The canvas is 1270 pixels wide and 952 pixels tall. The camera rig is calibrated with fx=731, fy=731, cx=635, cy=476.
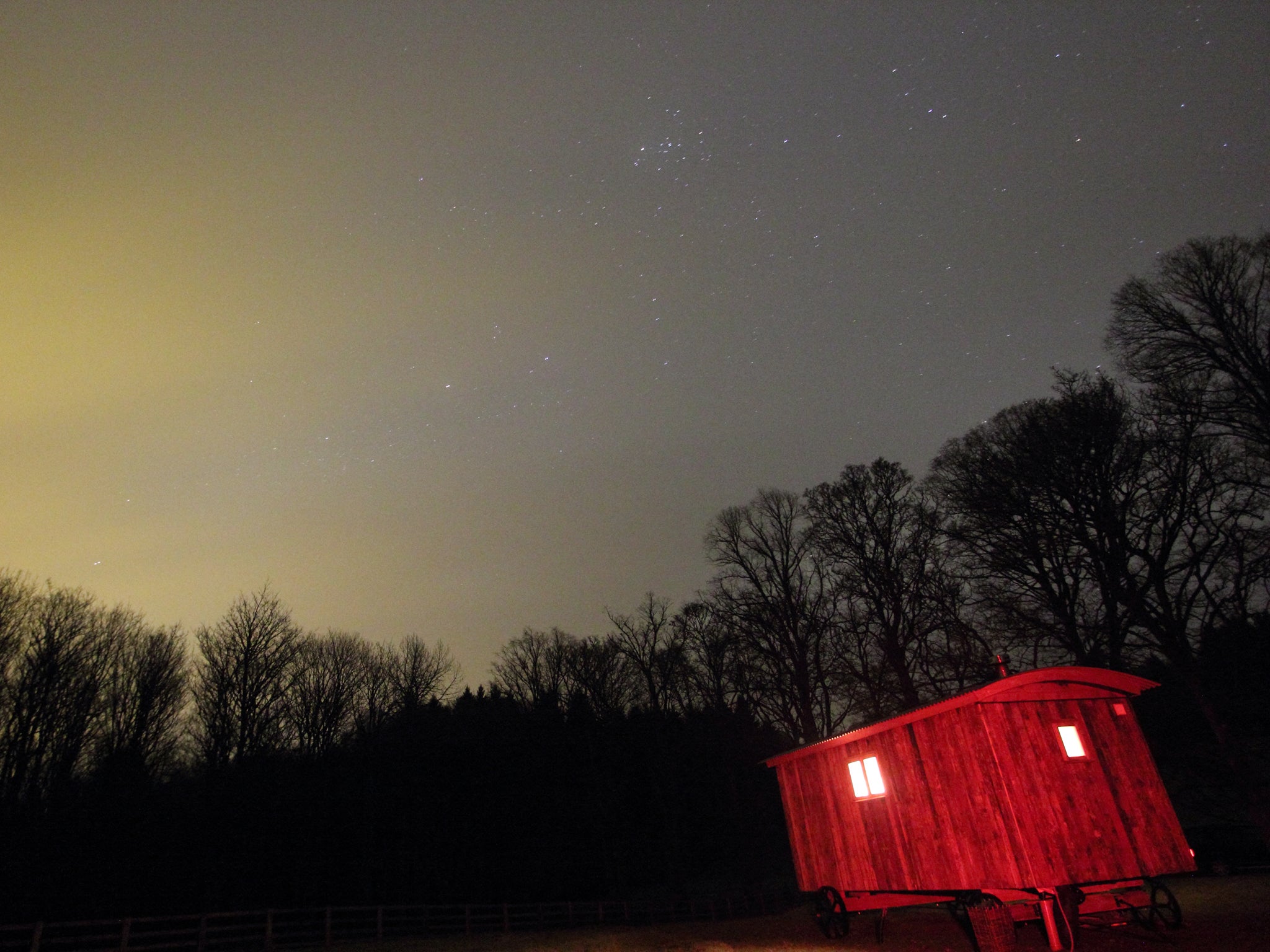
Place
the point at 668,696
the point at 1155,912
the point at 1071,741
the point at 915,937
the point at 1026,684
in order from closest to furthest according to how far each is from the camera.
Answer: the point at 1026,684 < the point at 1155,912 < the point at 1071,741 < the point at 915,937 < the point at 668,696

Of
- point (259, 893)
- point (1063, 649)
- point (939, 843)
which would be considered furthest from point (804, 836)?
point (259, 893)

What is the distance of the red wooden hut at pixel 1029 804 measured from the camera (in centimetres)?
1130

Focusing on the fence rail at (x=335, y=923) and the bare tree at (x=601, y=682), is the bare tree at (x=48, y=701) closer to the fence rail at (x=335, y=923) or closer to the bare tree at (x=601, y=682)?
the fence rail at (x=335, y=923)

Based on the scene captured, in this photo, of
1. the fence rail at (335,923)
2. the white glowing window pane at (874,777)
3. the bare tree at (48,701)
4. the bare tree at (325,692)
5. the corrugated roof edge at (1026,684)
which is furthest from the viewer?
the bare tree at (325,692)

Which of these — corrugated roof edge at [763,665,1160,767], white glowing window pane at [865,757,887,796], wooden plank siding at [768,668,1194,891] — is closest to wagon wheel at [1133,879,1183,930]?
wooden plank siding at [768,668,1194,891]

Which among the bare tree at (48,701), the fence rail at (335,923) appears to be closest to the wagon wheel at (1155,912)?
the fence rail at (335,923)

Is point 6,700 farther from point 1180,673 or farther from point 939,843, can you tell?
point 1180,673

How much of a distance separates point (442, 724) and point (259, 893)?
1015cm

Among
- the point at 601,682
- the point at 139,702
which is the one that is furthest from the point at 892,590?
the point at 139,702

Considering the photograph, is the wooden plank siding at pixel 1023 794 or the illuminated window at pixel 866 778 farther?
the illuminated window at pixel 866 778

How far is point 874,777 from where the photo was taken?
560 inches

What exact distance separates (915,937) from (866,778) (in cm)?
322

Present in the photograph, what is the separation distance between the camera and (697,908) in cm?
2995

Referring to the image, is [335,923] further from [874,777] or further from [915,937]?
[874,777]
